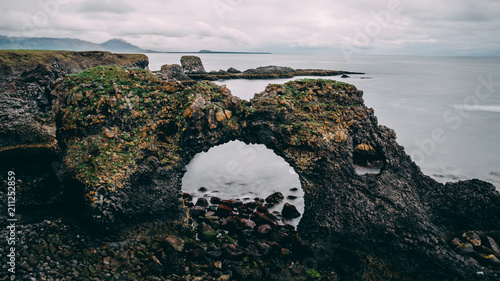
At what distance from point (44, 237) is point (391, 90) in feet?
248

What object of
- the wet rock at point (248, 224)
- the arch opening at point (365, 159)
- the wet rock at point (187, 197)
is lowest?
the wet rock at point (187, 197)

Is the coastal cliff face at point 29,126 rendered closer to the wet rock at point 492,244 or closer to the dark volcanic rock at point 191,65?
the wet rock at point 492,244

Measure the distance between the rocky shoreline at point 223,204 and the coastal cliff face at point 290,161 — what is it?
6 cm

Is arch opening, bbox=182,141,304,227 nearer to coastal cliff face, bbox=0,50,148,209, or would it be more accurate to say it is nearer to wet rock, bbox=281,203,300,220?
wet rock, bbox=281,203,300,220

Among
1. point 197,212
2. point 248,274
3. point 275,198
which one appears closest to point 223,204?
point 197,212

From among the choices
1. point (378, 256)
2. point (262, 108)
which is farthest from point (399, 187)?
point (262, 108)

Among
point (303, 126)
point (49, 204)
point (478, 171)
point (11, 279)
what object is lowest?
point (11, 279)

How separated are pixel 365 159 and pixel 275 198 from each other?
10.3 meters

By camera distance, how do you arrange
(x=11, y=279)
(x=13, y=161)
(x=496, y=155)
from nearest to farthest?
(x=11, y=279), (x=13, y=161), (x=496, y=155)

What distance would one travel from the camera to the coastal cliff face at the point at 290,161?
13.0 metres

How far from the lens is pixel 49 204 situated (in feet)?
47.1

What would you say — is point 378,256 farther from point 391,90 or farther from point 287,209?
point 391,90

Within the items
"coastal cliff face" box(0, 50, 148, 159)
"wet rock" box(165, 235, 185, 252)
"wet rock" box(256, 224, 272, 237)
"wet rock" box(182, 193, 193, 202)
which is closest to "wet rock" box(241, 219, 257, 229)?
"wet rock" box(256, 224, 272, 237)

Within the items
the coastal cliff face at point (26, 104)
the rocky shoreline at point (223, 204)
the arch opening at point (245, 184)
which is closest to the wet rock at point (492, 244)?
the rocky shoreline at point (223, 204)
